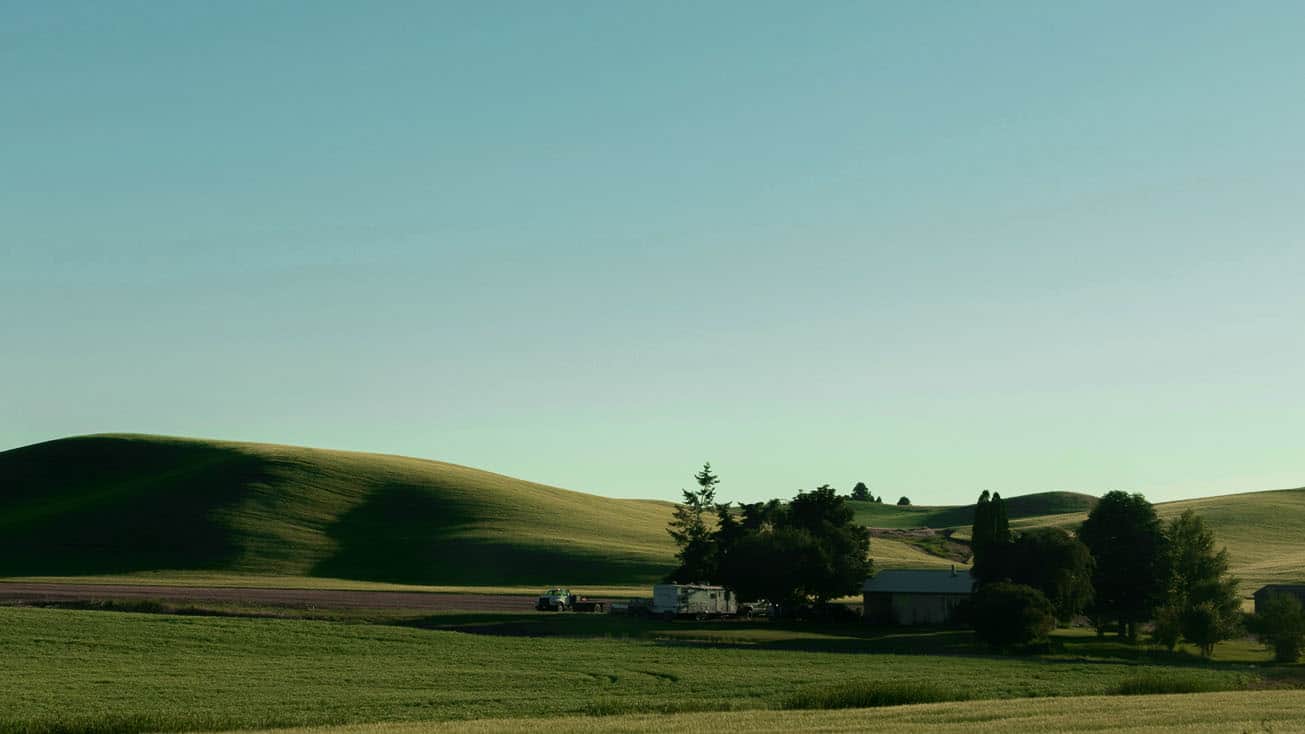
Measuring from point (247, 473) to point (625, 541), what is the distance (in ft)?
173

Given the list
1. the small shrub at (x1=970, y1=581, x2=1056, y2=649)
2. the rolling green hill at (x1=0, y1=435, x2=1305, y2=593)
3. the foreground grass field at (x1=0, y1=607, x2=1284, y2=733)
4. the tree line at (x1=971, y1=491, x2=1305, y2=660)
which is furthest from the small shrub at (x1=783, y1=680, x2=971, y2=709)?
the rolling green hill at (x1=0, y1=435, x2=1305, y2=593)

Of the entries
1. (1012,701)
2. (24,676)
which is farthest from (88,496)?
(1012,701)

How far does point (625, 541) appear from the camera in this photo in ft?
571

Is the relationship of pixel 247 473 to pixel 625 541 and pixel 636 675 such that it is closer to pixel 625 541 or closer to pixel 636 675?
pixel 625 541

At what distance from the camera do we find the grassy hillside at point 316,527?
490 ft

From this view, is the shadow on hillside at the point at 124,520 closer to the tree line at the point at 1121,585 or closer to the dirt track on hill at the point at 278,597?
the dirt track on hill at the point at 278,597

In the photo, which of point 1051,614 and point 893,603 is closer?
point 1051,614

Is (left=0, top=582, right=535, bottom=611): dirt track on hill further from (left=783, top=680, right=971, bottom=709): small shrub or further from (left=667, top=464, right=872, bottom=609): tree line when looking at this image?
(left=783, top=680, right=971, bottom=709): small shrub

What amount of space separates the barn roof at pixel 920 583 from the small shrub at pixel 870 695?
49.8 m

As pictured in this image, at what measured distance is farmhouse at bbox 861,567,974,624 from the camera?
102 metres

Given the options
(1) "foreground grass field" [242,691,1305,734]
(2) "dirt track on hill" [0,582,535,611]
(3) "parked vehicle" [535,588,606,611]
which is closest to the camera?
(1) "foreground grass field" [242,691,1305,734]

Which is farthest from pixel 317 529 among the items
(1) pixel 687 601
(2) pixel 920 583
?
(2) pixel 920 583

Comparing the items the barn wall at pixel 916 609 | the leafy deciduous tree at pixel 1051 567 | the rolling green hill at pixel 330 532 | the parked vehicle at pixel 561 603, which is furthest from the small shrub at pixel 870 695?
the rolling green hill at pixel 330 532

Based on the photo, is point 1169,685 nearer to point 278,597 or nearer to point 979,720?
point 979,720
